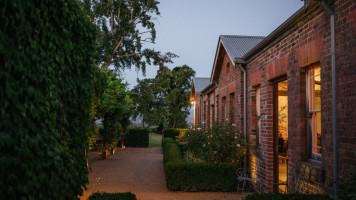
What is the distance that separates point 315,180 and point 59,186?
3985 mm

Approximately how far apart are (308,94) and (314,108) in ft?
0.98

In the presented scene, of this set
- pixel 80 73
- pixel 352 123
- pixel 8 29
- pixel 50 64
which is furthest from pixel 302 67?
pixel 8 29

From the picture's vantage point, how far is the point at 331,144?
4.17m

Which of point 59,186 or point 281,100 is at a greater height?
point 281,100

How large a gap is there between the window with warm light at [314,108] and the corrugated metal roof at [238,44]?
167 inches

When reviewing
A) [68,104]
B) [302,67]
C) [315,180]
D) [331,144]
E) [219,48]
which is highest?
[219,48]

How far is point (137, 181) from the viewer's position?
9172 mm

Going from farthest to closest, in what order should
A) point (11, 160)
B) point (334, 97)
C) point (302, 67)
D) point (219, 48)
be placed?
point (219, 48), point (302, 67), point (334, 97), point (11, 160)

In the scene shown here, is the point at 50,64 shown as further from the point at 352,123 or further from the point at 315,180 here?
the point at 315,180

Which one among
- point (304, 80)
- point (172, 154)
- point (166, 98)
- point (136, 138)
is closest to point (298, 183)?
point (304, 80)

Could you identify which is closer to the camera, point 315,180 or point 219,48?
point 315,180

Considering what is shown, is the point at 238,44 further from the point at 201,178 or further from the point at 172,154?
the point at 201,178

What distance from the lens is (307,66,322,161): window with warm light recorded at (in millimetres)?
4957

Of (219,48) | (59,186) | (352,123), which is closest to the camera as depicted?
(59,186)
